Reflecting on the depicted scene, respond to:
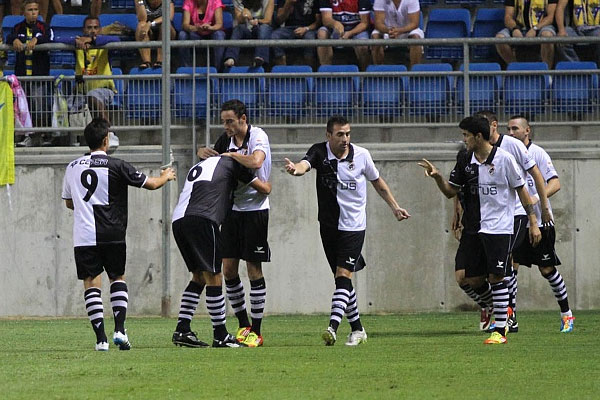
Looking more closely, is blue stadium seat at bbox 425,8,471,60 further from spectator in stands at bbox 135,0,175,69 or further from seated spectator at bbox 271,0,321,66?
spectator in stands at bbox 135,0,175,69

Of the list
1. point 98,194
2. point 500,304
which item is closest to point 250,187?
point 98,194

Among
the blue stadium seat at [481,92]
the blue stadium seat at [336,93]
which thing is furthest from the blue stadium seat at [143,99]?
the blue stadium seat at [481,92]

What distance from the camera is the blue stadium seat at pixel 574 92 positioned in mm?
17781

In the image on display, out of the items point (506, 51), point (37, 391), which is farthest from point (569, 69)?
point (37, 391)

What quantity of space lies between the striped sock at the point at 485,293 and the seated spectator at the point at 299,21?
21.7 ft

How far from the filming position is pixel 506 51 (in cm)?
1866

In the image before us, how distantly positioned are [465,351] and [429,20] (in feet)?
32.1

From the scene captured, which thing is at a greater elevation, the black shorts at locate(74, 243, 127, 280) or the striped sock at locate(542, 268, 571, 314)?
the black shorts at locate(74, 243, 127, 280)

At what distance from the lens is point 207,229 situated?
11.1 metres

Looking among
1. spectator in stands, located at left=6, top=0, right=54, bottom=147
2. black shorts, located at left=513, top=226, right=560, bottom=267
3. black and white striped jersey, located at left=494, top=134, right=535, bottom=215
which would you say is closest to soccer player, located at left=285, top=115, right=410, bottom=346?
black and white striped jersey, located at left=494, top=134, right=535, bottom=215

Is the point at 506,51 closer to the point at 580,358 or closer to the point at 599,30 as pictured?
the point at 599,30

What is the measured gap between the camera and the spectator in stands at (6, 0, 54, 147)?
1806 cm

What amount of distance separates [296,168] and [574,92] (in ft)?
25.1

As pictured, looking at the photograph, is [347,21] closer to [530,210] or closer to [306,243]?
[306,243]
